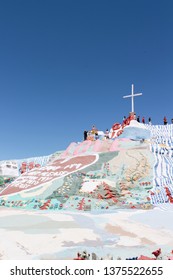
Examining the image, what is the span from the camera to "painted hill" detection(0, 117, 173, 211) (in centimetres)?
1174

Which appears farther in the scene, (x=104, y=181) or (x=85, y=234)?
(x=104, y=181)

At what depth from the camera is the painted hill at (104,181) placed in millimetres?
11742

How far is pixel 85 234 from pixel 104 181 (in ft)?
21.5

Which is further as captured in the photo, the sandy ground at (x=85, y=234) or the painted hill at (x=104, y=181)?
the painted hill at (x=104, y=181)

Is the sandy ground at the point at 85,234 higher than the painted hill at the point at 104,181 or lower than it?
lower

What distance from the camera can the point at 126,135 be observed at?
20562mm

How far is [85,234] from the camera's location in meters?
7.14

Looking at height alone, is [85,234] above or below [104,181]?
below

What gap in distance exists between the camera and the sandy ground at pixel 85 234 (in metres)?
5.80

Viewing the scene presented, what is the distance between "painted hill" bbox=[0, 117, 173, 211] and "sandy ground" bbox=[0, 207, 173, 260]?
5.74ft

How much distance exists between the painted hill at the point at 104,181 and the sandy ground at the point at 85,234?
175cm

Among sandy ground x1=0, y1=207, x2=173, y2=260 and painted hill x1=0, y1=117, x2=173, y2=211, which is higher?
painted hill x1=0, y1=117, x2=173, y2=211
